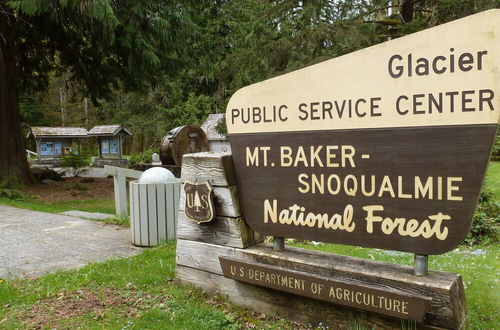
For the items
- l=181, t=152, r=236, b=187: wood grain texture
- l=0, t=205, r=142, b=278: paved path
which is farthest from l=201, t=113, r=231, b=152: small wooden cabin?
l=181, t=152, r=236, b=187: wood grain texture

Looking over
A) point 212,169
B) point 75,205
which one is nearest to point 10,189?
point 75,205

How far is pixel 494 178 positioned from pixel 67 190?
1599 centimetres

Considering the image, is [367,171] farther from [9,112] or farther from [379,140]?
[9,112]

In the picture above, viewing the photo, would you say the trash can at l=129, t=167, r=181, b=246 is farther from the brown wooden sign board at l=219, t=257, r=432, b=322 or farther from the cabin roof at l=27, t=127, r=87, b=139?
the cabin roof at l=27, t=127, r=87, b=139

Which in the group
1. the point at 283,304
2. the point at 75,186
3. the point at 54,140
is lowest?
the point at 75,186

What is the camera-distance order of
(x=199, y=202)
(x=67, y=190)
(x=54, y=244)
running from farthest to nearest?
1. (x=67, y=190)
2. (x=54, y=244)
3. (x=199, y=202)

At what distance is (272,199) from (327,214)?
47 cm

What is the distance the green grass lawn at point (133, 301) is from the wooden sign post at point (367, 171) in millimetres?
302

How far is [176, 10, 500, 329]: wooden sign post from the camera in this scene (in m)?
2.46

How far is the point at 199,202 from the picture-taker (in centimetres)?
360

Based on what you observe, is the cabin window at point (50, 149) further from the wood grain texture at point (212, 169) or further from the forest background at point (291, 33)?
the wood grain texture at point (212, 169)

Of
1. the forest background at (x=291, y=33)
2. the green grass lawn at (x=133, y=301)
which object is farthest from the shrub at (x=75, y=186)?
the green grass lawn at (x=133, y=301)

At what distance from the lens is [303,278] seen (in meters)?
3.00

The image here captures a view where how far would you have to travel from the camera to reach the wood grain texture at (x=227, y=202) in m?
3.47
